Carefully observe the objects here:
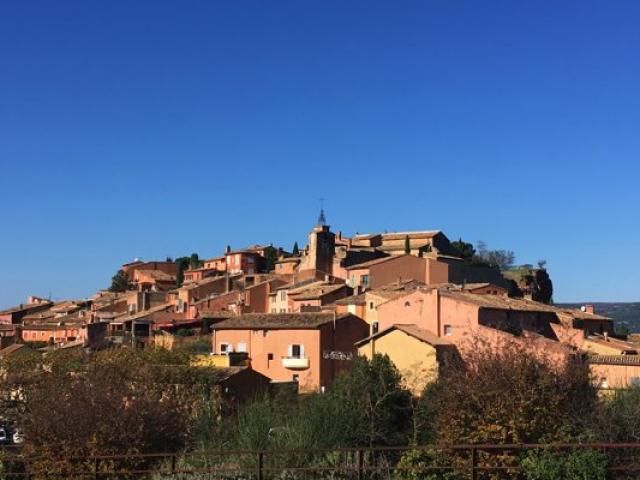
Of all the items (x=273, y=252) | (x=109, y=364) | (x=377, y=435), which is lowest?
(x=377, y=435)

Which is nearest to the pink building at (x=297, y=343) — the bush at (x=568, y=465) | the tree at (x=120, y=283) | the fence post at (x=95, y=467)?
the fence post at (x=95, y=467)

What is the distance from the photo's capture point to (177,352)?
3847cm

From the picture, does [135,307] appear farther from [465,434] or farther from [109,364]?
[465,434]

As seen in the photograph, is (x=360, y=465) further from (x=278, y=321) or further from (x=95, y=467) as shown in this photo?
(x=278, y=321)

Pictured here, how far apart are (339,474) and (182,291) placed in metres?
57.0

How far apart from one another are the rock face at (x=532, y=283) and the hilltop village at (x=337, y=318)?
7.4 inches

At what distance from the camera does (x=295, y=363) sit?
40.9 m

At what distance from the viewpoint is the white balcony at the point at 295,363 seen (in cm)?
4062

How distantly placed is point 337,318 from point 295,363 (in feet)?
11.7

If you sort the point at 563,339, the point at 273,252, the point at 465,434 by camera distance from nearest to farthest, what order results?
the point at 465,434 < the point at 563,339 < the point at 273,252

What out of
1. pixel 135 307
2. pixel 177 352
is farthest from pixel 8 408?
pixel 135 307

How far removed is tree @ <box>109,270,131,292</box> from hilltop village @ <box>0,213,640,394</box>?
18.9 feet

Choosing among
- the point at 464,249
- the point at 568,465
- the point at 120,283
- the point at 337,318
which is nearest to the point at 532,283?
the point at 464,249

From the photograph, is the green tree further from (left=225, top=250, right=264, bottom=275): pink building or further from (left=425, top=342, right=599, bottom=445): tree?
(left=425, top=342, right=599, bottom=445): tree
